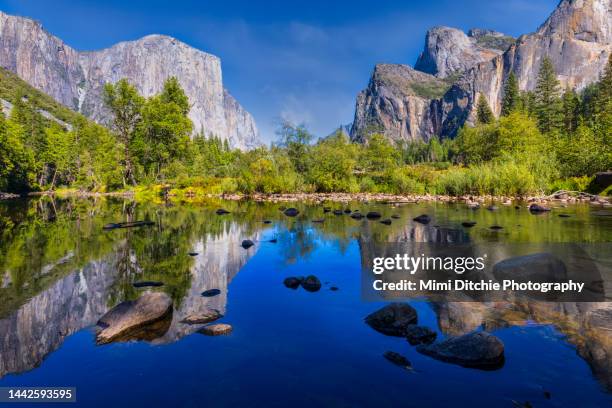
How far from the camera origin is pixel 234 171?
56219 mm

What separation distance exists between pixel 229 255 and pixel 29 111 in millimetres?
83247

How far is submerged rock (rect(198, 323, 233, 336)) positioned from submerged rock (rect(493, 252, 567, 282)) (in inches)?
225

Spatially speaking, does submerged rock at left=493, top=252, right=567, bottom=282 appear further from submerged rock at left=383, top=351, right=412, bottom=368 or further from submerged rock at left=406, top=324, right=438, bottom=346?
submerged rock at left=383, top=351, right=412, bottom=368

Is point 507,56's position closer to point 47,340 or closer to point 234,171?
point 234,171

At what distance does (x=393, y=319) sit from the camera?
5.52 metres

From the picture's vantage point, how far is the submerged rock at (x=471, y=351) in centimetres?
427

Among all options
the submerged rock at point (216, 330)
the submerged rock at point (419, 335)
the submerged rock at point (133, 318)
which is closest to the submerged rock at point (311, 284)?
the submerged rock at point (216, 330)

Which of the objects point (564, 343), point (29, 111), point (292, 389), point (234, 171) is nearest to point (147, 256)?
point (292, 389)

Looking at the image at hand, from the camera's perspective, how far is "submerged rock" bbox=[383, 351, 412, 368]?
14.1 ft

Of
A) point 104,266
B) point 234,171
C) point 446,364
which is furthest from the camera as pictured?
point 234,171

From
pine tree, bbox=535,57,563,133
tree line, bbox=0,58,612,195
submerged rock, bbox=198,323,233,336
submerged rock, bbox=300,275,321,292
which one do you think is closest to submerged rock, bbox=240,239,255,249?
submerged rock, bbox=300,275,321,292

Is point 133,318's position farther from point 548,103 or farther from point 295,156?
point 548,103

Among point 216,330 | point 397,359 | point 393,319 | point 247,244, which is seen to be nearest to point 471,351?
point 397,359

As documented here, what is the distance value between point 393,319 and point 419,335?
55 cm
